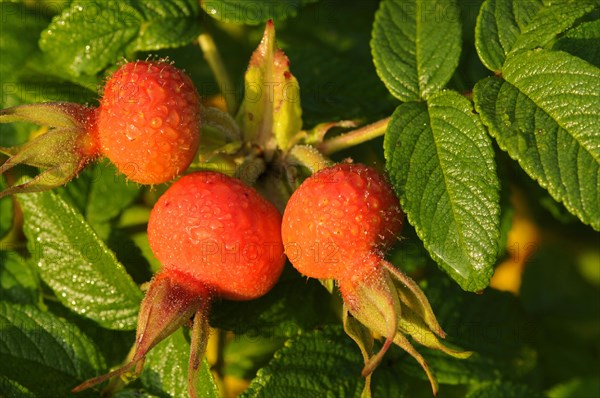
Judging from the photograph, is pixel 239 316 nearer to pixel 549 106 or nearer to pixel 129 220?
Result: pixel 129 220

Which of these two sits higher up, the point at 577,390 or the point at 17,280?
the point at 17,280

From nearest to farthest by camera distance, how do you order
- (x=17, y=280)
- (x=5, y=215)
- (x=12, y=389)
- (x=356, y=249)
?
(x=356, y=249) → (x=12, y=389) → (x=17, y=280) → (x=5, y=215)

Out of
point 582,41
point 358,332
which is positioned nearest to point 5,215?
point 358,332

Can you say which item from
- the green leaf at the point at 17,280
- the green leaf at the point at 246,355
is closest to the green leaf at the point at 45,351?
the green leaf at the point at 17,280

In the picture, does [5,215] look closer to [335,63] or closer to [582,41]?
[335,63]

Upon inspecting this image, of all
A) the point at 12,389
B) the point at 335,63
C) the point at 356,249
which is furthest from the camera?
the point at 335,63

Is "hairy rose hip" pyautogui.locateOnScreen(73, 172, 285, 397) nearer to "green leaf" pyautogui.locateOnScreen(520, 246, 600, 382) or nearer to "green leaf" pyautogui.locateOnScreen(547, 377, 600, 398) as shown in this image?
"green leaf" pyautogui.locateOnScreen(547, 377, 600, 398)

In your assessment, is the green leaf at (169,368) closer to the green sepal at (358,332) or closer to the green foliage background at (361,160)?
the green foliage background at (361,160)
